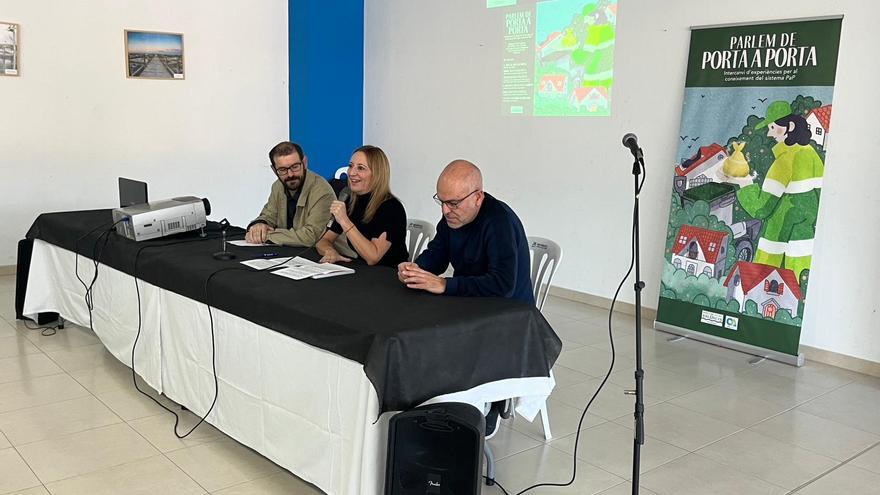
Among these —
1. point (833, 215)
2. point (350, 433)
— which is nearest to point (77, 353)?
point (350, 433)

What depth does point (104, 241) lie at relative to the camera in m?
3.69

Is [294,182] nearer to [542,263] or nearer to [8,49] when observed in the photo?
[542,263]

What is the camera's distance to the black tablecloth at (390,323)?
2197mm

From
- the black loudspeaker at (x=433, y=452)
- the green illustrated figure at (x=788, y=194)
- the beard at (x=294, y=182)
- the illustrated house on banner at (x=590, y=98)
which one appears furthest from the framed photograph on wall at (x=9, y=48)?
the green illustrated figure at (x=788, y=194)

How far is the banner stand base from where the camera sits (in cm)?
431

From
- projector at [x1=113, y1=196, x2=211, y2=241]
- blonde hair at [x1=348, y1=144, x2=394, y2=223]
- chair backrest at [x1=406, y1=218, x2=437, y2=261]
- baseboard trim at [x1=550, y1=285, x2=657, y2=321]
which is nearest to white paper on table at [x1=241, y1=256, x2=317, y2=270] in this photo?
blonde hair at [x1=348, y1=144, x2=394, y2=223]

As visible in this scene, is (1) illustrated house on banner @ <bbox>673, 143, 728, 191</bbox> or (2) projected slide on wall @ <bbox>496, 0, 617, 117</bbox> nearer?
(1) illustrated house on banner @ <bbox>673, 143, 728, 191</bbox>

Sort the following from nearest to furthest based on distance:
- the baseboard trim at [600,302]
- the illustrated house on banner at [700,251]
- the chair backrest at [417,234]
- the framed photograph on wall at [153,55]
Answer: the chair backrest at [417,234] → the illustrated house on banner at [700,251] → the baseboard trim at [600,302] → the framed photograph on wall at [153,55]

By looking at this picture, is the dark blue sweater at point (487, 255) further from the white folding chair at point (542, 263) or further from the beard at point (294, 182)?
the beard at point (294, 182)

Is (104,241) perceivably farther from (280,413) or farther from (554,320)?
(554,320)

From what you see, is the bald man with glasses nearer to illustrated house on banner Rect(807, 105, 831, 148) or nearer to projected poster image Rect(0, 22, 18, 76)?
illustrated house on banner Rect(807, 105, 831, 148)

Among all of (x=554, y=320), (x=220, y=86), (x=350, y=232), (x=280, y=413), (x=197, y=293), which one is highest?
(x=220, y=86)

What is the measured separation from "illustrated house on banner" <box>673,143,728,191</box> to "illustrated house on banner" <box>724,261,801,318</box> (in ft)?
1.95

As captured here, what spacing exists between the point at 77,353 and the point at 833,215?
169 inches
